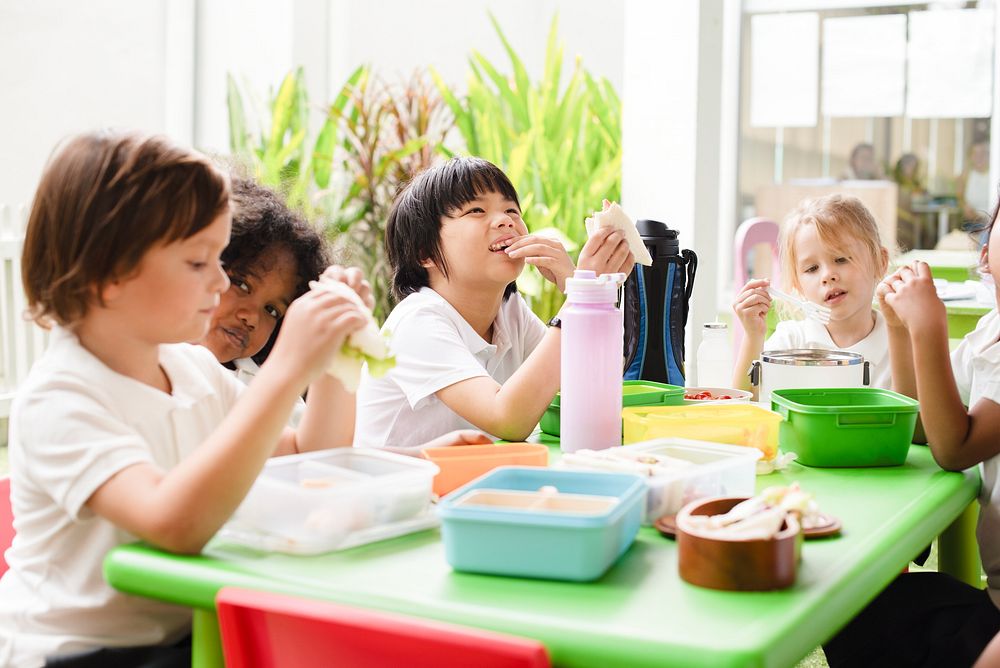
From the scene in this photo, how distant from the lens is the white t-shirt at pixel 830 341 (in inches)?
77.0

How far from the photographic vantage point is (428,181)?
1822 mm

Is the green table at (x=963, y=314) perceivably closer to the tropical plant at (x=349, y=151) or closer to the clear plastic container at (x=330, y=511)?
the clear plastic container at (x=330, y=511)

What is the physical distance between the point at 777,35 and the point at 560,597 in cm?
543

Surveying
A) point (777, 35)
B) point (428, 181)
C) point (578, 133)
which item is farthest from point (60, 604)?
point (777, 35)

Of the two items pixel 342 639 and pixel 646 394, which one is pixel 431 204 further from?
pixel 342 639

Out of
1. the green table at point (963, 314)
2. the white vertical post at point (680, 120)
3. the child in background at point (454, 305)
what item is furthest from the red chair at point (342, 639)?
the white vertical post at point (680, 120)

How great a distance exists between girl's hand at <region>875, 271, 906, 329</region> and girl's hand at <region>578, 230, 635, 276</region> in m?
0.34

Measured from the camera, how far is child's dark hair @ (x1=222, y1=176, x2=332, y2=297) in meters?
1.67

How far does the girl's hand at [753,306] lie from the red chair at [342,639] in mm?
1144

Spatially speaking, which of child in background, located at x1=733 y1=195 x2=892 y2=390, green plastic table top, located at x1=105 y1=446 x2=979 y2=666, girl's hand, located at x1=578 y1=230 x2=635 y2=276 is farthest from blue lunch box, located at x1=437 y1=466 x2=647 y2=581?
child in background, located at x1=733 y1=195 x2=892 y2=390

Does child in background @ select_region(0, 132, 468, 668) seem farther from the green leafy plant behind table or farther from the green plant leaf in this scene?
the green plant leaf

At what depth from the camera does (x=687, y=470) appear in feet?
3.58

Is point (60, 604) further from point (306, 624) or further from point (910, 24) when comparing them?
point (910, 24)

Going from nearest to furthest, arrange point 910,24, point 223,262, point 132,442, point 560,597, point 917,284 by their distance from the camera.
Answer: point 560,597
point 132,442
point 917,284
point 223,262
point 910,24
